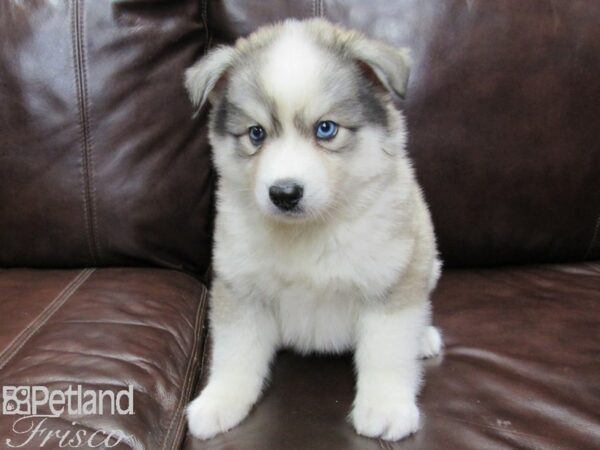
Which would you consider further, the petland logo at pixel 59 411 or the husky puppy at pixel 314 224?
the husky puppy at pixel 314 224

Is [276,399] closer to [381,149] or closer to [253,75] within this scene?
[381,149]

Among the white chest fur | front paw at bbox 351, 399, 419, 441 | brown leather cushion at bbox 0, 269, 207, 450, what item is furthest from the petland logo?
front paw at bbox 351, 399, 419, 441

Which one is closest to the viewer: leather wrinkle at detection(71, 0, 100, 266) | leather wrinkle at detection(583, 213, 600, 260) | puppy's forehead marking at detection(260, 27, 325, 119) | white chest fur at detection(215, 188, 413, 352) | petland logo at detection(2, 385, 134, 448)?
petland logo at detection(2, 385, 134, 448)

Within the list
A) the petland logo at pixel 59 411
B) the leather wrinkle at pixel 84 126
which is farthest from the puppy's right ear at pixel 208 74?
the petland logo at pixel 59 411

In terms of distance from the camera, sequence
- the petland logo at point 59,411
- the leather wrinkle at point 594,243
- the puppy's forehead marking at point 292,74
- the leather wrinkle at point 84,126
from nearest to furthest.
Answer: the petland logo at point 59,411, the puppy's forehead marking at point 292,74, the leather wrinkle at point 84,126, the leather wrinkle at point 594,243

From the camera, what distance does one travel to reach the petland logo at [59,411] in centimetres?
121

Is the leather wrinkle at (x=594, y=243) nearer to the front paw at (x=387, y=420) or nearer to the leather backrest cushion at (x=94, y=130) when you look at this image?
the front paw at (x=387, y=420)

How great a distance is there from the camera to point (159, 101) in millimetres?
2031

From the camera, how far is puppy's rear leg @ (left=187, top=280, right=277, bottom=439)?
137 centimetres

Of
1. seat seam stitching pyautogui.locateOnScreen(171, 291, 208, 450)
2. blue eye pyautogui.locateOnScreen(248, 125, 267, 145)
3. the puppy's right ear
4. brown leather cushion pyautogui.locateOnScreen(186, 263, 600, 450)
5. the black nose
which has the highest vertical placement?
the puppy's right ear

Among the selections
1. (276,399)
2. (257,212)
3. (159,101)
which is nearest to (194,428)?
(276,399)

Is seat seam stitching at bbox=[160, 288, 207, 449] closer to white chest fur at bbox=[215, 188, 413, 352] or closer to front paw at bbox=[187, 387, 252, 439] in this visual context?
front paw at bbox=[187, 387, 252, 439]

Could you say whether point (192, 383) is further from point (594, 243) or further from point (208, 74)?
point (594, 243)

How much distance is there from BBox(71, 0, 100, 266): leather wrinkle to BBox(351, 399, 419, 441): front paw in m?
1.18
